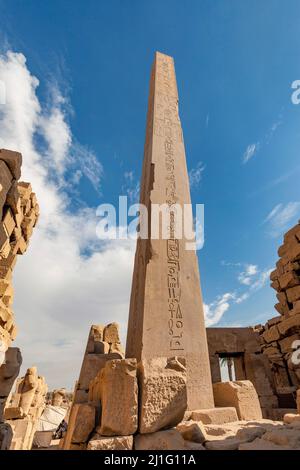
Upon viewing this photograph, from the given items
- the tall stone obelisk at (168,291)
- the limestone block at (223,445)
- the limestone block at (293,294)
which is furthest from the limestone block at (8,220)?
the limestone block at (293,294)

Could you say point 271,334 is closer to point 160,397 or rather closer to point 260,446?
point 260,446

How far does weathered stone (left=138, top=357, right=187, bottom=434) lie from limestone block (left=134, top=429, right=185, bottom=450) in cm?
4

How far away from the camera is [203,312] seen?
11.3ft

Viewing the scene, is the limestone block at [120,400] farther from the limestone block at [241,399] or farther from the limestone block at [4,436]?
the limestone block at [241,399]

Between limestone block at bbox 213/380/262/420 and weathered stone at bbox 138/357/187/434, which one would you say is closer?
weathered stone at bbox 138/357/187/434

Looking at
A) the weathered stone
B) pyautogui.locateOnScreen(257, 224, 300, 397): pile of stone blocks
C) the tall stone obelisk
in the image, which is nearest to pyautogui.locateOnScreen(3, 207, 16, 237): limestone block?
the tall stone obelisk

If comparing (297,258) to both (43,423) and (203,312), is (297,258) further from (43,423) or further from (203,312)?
(43,423)

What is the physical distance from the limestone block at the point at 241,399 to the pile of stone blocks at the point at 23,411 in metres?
5.26

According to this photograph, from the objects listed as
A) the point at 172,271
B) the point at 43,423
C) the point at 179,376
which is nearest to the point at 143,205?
the point at 172,271

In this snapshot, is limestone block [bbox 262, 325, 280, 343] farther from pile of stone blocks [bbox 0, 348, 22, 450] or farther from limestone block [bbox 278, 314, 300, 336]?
pile of stone blocks [bbox 0, 348, 22, 450]

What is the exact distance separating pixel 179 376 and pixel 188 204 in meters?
2.90

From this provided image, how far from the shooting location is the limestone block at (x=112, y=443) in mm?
1506

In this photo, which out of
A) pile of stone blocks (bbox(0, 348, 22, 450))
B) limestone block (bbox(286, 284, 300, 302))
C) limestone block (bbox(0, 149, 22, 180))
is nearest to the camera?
limestone block (bbox(0, 149, 22, 180))

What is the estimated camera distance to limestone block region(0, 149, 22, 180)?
95.5 inches
